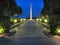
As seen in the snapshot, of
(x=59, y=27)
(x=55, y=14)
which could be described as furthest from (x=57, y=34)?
(x=55, y=14)

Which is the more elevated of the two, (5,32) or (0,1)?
(0,1)

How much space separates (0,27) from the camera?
899 inches

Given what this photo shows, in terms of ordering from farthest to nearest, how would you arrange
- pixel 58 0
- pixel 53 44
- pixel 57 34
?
1. pixel 58 0
2. pixel 57 34
3. pixel 53 44

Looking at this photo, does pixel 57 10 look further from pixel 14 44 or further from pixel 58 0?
pixel 14 44

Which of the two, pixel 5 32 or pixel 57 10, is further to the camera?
pixel 57 10

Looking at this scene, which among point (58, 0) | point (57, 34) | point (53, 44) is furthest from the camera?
point (58, 0)

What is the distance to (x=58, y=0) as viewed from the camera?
164ft

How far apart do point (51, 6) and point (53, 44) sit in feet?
120

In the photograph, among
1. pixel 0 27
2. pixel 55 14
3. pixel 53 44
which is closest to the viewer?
pixel 53 44

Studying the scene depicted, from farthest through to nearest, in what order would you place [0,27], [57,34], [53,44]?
[0,27]
[57,34]
[53,44]

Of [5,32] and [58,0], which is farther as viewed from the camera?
[58,0]

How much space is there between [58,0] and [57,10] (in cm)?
431

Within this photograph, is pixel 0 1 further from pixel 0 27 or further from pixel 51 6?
pixel 0 27

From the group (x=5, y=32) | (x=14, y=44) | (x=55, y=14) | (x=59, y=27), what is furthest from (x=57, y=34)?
(x=55, y=14)
